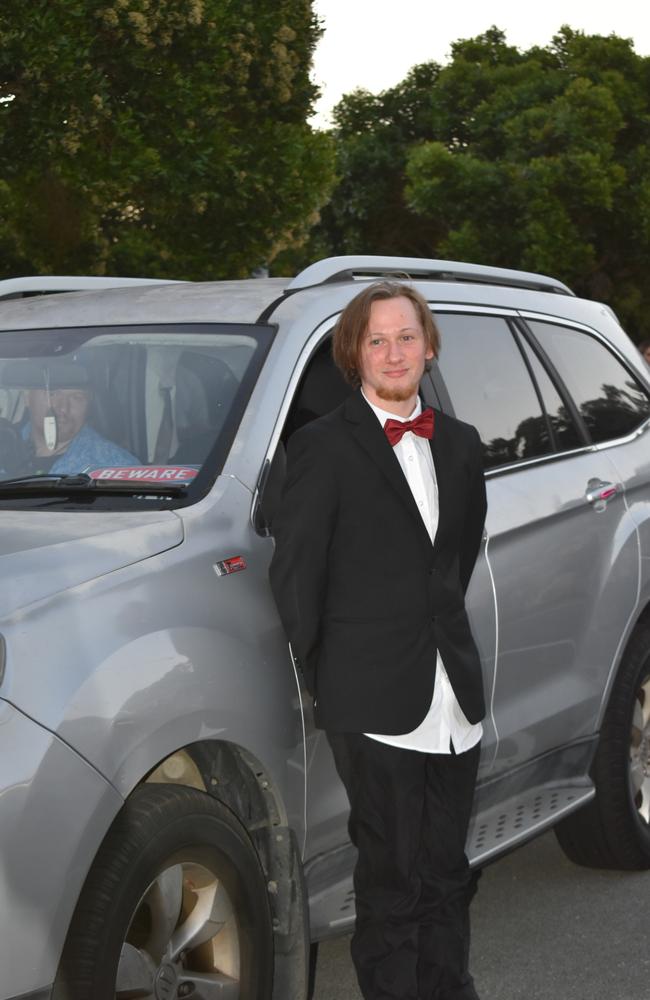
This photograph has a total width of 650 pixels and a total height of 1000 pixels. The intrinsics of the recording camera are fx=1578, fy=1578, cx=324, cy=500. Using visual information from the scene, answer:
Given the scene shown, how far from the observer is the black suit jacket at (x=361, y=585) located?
3381mm

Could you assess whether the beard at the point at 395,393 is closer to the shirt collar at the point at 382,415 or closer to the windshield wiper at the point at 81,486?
the shirt collar at the point at 382,415

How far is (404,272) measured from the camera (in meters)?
4.70

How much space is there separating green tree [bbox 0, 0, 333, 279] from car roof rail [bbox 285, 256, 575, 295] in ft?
34.1

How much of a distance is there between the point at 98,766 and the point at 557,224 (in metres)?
32.5

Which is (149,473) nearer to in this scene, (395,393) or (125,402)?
(125,402)

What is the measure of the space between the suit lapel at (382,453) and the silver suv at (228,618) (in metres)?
0.26

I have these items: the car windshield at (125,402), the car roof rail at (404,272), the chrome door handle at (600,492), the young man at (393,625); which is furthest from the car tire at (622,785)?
the car windshield at (125,402)

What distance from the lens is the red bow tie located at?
3.54m

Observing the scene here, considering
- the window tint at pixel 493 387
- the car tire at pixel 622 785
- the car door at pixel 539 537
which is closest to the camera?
the car door at pixel 539 537

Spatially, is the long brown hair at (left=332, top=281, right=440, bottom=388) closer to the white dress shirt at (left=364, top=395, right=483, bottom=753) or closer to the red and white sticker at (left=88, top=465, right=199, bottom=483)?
the white dress shirt at (left=364, top=395, right=483, bottom=753)

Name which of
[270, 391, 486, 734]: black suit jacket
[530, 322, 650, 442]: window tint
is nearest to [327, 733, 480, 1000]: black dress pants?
[270, 391, 486, 734]: black suit jacket

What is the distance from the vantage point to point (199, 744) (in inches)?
130

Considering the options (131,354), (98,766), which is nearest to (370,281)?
(131,354)

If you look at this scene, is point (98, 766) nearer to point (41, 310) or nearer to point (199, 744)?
point (199, 744)
